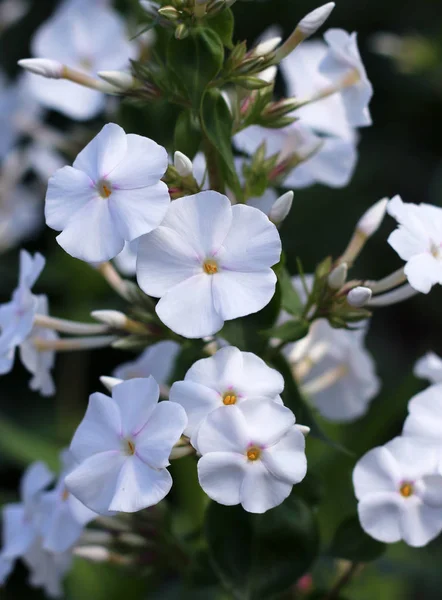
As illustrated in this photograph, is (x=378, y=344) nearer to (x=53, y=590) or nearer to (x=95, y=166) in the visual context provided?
(x=53, y=590)

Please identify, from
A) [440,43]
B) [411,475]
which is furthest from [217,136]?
[440,43]

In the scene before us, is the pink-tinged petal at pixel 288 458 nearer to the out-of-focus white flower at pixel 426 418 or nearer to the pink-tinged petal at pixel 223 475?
the pink-tinged petal at pixel 223 475

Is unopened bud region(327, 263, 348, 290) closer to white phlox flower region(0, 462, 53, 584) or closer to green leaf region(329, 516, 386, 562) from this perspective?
green leaf region(329, 516, 386, 562)

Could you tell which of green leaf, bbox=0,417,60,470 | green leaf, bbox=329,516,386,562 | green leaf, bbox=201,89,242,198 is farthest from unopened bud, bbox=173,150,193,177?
green leaf, bbox=0,417,60,470

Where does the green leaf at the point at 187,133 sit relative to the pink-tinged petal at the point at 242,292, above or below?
above

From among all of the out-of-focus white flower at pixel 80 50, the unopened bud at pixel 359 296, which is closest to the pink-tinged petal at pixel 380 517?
the unopened bud at pixel 359 296

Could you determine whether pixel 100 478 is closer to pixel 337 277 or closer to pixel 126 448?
pixel 126 448
